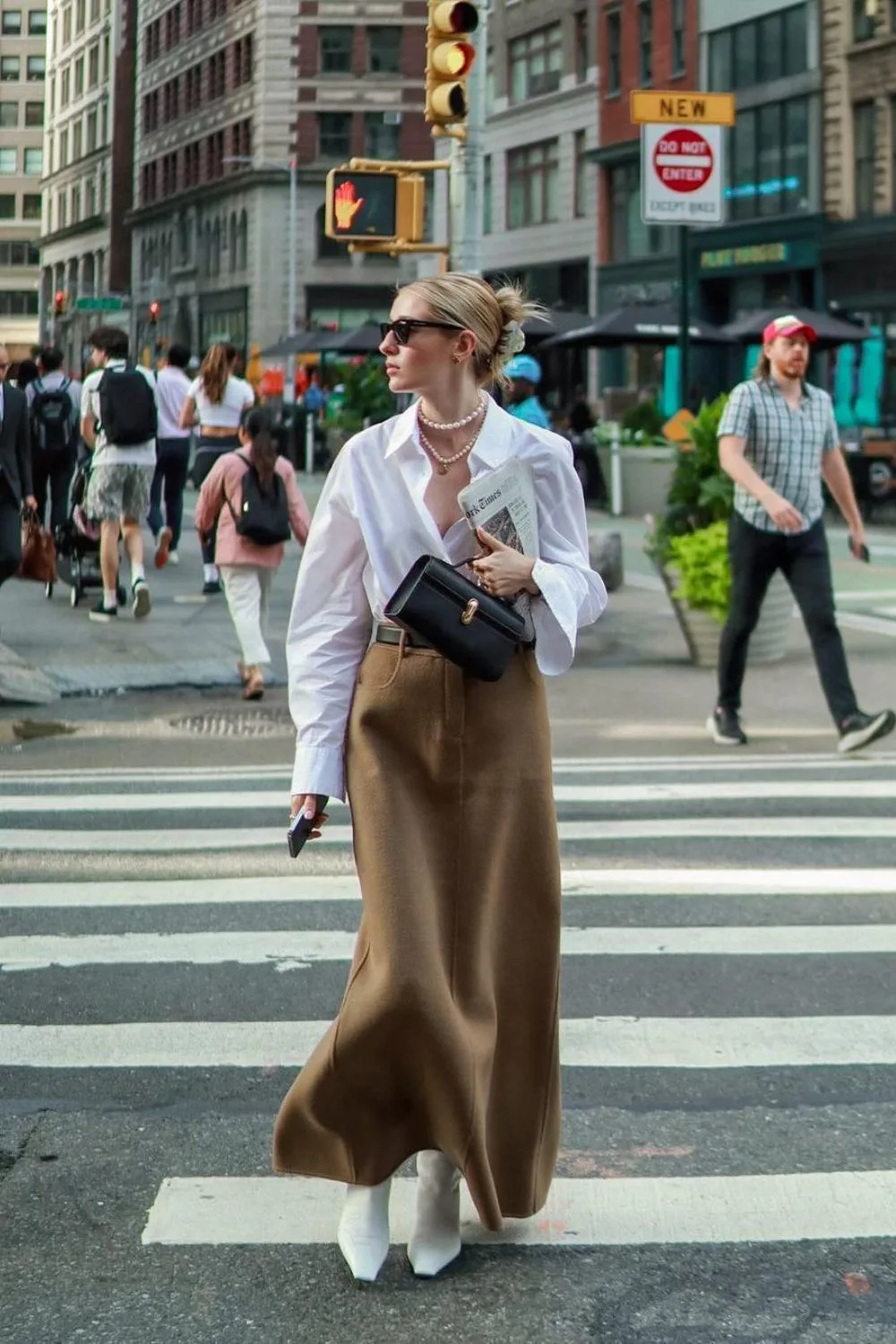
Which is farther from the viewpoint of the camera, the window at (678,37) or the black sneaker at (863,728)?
the window at (678,37)

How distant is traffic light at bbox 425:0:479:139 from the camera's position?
14.8 metres

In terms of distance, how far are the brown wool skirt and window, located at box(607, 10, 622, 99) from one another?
166 feet

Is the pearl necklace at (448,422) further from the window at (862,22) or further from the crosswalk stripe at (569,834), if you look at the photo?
the window at (862,22)

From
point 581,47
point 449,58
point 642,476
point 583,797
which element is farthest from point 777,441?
point 581,47

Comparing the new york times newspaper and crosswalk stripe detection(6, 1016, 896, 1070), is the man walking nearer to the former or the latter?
crosswalk stripe detection(6, 1016, 896, 1070)

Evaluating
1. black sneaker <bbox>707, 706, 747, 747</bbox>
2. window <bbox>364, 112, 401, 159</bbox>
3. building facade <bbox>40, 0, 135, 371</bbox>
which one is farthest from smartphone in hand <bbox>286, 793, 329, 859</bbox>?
building facade <bbox>40, 0, 135, 371</bbox>

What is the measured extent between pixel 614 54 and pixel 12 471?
43.4 m

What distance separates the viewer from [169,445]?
1992cm

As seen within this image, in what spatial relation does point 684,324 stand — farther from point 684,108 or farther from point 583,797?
point 583,797

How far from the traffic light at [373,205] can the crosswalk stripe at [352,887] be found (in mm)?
8867

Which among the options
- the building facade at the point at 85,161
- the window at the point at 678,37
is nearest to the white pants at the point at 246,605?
the window at the point at 678,37

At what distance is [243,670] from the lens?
509 inches

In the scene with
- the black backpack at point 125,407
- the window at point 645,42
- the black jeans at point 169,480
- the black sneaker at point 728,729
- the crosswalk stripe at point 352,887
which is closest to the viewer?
the crosswalk stripe at point 352,887

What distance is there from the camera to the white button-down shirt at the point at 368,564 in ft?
13.5
